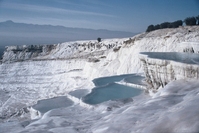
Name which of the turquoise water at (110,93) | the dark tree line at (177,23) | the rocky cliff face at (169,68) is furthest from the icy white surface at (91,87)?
the dark tree line at (177,23)

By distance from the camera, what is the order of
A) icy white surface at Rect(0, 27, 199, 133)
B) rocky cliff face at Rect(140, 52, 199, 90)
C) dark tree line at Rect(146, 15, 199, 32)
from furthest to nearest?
dark tree line at Rect(146, 15, 199, 32), rocky cliff face at Rect(140, 52, 199, 90), icy white surface at Rect(0, 27, 199, 133)

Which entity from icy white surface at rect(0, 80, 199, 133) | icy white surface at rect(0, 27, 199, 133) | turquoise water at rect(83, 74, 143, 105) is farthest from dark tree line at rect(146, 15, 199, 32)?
icy white surface at rect(0, 80, 199, 133)

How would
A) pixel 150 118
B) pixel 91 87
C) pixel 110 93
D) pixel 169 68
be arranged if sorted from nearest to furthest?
1. pixel 150 118
2. pixel 169 68
3. pixel 110 93
4. pixel 91 87

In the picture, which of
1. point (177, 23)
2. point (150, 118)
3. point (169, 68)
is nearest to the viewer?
point (150, 118)

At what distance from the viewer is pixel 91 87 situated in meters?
14.9

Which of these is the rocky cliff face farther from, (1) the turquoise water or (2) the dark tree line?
(2) the dark tree line

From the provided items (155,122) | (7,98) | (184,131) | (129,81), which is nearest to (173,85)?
(155,122)

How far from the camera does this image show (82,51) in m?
40.2

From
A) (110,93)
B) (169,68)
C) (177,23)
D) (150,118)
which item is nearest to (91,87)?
(110,93)

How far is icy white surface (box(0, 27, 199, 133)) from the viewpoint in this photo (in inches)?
212

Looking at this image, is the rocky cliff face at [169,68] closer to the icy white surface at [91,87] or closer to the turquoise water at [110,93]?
the icy white surface at [91,87]

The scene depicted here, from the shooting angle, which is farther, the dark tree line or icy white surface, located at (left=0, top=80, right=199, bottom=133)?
the dark tree line

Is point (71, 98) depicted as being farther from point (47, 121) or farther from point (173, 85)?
point (173, 85)

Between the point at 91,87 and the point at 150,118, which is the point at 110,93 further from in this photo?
the point at 150,118
